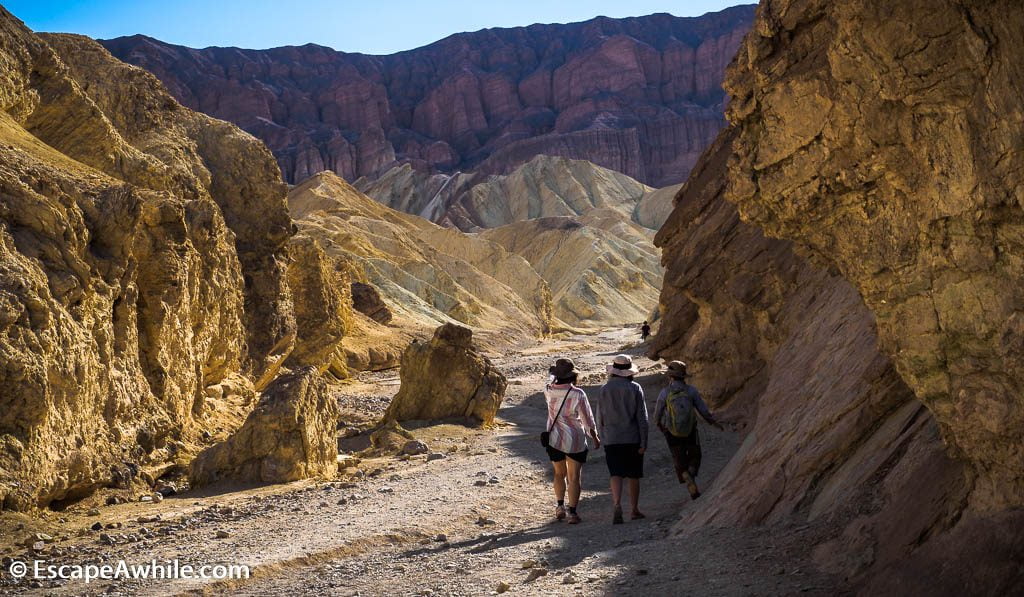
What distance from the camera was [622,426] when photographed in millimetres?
7723

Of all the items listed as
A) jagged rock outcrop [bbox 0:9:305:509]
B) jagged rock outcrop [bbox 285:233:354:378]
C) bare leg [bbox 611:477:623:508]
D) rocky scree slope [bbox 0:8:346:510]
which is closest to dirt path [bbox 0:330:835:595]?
bare leg [bbox 611:477:623:508]

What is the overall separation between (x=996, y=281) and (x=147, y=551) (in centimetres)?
686

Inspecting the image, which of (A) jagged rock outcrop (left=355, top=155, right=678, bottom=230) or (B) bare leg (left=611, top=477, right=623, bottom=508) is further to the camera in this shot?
(A) jagged rock outcrop (left=355, top=155, right=678, bottom=230)

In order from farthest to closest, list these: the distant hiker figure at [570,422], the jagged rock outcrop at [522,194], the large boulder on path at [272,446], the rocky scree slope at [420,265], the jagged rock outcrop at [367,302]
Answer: the jagged rock outcrop at [522,194]
the rocky scree slope at [420,265]
the jagged rock outcrop at [367,302]
the large boulder on path at [272,446]
the distant hiker figure at [570,422]

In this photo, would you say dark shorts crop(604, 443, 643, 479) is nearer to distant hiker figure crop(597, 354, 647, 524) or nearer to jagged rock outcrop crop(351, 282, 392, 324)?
distant hiker figure crop(597, 354, 647, 524)

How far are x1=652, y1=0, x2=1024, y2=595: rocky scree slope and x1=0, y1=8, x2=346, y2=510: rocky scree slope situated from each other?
22.9 ft

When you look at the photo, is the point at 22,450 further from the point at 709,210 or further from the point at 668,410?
the point at 709,210

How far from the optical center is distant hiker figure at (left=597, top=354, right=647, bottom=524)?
7727 millimetres

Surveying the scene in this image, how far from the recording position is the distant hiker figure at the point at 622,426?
773cm

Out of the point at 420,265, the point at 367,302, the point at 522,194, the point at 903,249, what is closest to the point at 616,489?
the point at 903,249

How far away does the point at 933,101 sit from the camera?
405 centimetres

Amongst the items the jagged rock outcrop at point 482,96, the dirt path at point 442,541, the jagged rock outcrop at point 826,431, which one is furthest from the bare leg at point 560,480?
the jagged rock outcrop at point 482,96

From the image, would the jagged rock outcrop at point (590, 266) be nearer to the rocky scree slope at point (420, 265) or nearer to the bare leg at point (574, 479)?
the rocky scree slope at point (420, 265)

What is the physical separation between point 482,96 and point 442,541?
171 meters
